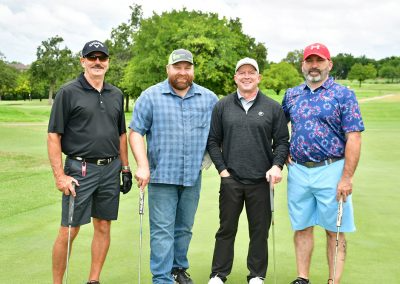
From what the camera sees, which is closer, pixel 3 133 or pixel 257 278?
pixel 257 278

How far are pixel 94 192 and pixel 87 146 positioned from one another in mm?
409

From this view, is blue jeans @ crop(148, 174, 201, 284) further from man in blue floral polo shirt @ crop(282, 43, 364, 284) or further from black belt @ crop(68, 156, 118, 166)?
man in blue floral polo shirt @ crop(282, 43, 364, 284)

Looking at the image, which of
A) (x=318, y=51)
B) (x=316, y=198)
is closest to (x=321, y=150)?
(x=316, y=198)

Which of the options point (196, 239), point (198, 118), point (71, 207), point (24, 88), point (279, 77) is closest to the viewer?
point (71, 207)

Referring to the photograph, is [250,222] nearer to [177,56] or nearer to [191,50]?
[177,56]

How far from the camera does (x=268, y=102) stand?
4.24m

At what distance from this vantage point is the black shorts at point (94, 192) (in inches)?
159

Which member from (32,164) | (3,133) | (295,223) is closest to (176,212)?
(295,223)

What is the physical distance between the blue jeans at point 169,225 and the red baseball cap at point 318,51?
4.73 feet

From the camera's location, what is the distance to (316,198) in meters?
4.25

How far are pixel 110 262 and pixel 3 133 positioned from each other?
57.9ft

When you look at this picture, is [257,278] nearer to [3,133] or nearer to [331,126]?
[331,126]

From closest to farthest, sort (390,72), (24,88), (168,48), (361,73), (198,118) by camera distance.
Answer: (198,118)
(168,48)
(24,88)
(361,73)
(390,72)

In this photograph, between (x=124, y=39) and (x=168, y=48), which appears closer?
(x=168, y=48)
